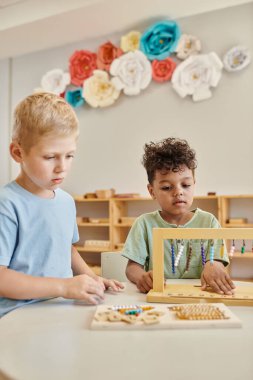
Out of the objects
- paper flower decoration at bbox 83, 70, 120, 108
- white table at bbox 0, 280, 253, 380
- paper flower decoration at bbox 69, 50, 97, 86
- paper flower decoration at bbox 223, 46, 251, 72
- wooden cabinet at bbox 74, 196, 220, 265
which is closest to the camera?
white table at bbox 0, 280, 253, 380

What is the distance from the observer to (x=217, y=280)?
907 mm

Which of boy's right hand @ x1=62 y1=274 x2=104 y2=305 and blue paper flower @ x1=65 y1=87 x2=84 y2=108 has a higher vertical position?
blue paper flower @ x1=65 y1=87 x2=84 y2=108

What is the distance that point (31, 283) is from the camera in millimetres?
810

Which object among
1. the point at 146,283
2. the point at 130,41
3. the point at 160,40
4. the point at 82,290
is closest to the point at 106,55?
the point at 130,41

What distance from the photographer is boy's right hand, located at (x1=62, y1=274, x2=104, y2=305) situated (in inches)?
31.5

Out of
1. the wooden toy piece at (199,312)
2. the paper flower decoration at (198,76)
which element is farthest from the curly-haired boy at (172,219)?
the paper flower decoration at (198,76)

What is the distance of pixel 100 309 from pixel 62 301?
0.15 metres

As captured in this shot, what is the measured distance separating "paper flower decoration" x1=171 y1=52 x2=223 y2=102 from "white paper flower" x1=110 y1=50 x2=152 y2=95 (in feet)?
1.00

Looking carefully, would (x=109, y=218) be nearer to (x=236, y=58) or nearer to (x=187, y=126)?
(x=187, y=126)

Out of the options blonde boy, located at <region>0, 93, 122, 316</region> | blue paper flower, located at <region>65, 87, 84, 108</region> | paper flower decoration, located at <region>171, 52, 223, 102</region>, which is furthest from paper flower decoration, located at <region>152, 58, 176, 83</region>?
blonde boy, located at <region>0, 93, 122, 316</region>

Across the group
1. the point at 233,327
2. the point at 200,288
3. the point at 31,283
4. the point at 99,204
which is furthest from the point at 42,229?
the point at 99,204

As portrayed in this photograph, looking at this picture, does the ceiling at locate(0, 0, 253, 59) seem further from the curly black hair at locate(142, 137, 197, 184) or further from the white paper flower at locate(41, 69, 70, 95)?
the curly black hair at locate(142, 137, 197, 184)

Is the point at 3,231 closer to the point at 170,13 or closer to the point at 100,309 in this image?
the point at 100,309

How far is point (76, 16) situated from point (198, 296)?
3.32 metres
